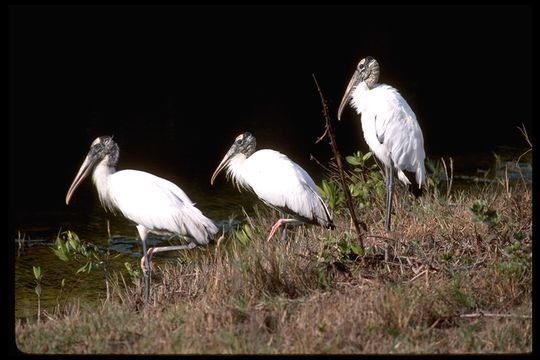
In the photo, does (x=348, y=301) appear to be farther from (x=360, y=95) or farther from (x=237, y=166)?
(x=237, y=166)

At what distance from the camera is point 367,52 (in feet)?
62.6

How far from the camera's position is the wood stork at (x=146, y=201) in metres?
7.15

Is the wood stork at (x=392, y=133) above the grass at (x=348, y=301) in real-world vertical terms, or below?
above

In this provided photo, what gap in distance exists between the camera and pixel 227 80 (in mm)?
17172

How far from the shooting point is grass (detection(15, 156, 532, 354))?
4891mm

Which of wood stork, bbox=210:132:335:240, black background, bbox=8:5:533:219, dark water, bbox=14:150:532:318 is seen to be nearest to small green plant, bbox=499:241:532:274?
wood stork, bbox=210:132:335:240

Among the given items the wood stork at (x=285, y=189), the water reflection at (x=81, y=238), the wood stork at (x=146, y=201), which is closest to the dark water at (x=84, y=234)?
the water reflection at (x=81, y=238)

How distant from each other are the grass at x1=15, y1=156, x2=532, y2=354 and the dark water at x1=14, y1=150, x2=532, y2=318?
4.03 feet

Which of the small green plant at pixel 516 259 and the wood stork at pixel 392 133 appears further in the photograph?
the wood stork at pixel 392 133

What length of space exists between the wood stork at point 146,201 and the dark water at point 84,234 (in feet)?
1.11

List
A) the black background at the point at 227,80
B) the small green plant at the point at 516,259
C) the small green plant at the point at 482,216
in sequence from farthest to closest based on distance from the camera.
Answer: the black background at the point at 227,80, the small green plant at the point at 482,216, the small green plant at the point at 516,259

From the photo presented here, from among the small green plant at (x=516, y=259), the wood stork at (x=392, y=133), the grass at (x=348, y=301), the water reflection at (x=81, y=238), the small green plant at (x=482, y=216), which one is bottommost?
the water reflection at (x=81, y=238)

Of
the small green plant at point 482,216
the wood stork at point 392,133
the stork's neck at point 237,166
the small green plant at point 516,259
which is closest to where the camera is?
the small green plant at point 516,259

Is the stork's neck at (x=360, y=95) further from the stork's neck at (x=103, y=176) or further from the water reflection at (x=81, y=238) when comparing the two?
the stork's neck at (x=103, y=176)
